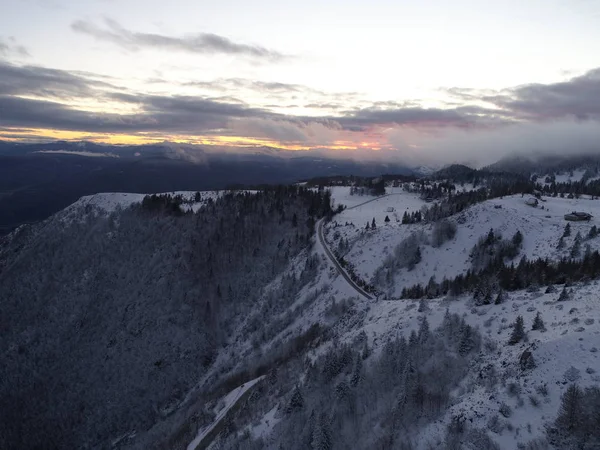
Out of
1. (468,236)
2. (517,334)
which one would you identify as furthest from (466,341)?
(468,236)

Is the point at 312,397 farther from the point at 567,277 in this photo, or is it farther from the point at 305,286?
the point at 305,286

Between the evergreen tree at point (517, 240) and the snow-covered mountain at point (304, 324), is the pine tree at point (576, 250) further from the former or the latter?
the evergreen tree at point (517, 240)

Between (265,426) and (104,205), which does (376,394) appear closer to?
(265,426)

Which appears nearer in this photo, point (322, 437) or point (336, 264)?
point (322, 437)

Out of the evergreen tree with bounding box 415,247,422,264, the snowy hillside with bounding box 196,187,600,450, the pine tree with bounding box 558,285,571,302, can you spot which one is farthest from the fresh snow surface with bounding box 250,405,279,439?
the evergreen tree with bounding box 415,247,422,264

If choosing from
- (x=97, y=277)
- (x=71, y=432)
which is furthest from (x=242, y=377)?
(x=97, y=277)

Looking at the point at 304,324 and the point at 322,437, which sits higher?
the point at 322,437
